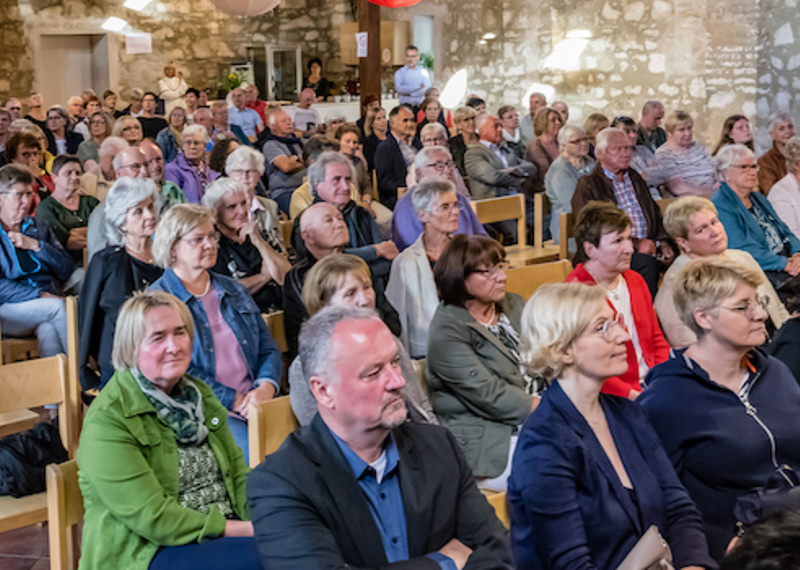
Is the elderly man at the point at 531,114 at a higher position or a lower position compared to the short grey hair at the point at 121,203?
higher

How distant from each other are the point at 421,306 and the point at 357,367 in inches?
78.6

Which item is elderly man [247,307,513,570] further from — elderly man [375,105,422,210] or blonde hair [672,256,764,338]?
elderly man [375,105,422,210]

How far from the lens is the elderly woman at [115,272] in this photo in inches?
131

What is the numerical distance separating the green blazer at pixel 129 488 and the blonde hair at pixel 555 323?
35.4 inches

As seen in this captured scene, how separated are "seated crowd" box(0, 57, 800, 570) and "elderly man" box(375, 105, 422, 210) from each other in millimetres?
1695

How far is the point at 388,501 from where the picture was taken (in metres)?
1.78

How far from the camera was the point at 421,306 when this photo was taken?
12.4ft

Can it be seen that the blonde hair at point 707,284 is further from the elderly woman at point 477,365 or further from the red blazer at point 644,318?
the red blazer at point 644,318

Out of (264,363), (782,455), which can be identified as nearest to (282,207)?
(264,363)

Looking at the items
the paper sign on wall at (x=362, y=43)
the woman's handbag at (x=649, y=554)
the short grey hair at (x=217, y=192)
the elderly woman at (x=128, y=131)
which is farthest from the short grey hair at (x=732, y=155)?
the paper sign on wall at (x=362, y=43)

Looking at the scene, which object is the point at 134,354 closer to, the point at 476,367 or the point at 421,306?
the point at 476,367

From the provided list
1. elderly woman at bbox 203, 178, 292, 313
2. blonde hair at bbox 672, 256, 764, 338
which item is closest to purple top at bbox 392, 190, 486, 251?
elderly woman at bbox 203, 178, 292, 313

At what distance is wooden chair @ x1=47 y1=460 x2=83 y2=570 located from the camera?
217 centimetres

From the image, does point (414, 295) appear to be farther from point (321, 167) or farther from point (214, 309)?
point (321, 167)
